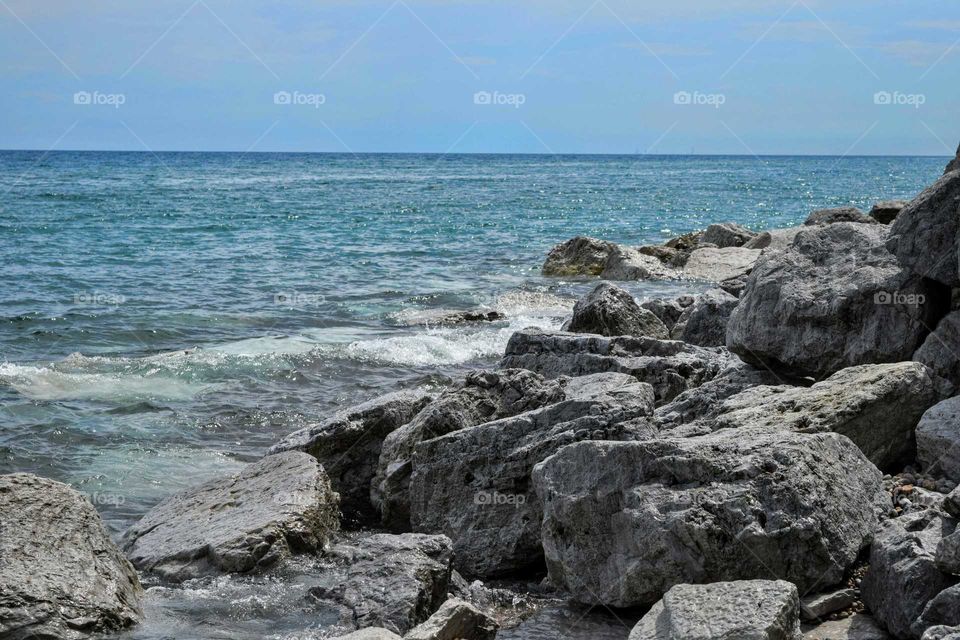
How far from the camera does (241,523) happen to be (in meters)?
7.53

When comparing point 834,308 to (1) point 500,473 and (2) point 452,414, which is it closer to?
(1) point 500,473

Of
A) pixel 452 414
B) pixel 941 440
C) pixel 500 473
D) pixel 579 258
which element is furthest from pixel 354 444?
pixel 579 258

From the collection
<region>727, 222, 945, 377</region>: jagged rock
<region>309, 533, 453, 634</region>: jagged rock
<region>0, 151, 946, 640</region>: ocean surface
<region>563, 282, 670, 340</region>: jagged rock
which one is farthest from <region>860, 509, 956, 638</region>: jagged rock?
<region>563, 282, 670, 340</region>: jagged rock

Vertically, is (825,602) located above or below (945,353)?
below

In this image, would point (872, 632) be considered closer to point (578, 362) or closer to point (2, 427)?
point (578, 362)

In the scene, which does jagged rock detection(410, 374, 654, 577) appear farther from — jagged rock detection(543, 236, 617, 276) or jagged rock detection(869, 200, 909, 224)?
jagged rock detection(543, 236, 617, 276)

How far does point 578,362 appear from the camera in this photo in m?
9.99

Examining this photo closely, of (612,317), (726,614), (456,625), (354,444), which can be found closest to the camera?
(726,614)

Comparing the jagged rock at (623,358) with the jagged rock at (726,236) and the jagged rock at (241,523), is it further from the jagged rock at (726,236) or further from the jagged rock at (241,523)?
the jagged rock at (726,236)

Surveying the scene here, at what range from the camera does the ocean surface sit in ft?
33.7

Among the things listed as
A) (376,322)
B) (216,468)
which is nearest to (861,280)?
(216,468)

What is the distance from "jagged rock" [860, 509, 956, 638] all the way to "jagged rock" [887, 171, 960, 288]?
108 inches

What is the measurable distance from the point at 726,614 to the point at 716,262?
1998 centimetres

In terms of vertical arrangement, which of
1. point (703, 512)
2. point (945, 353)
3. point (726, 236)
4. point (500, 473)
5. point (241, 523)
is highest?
point (726, 236)
